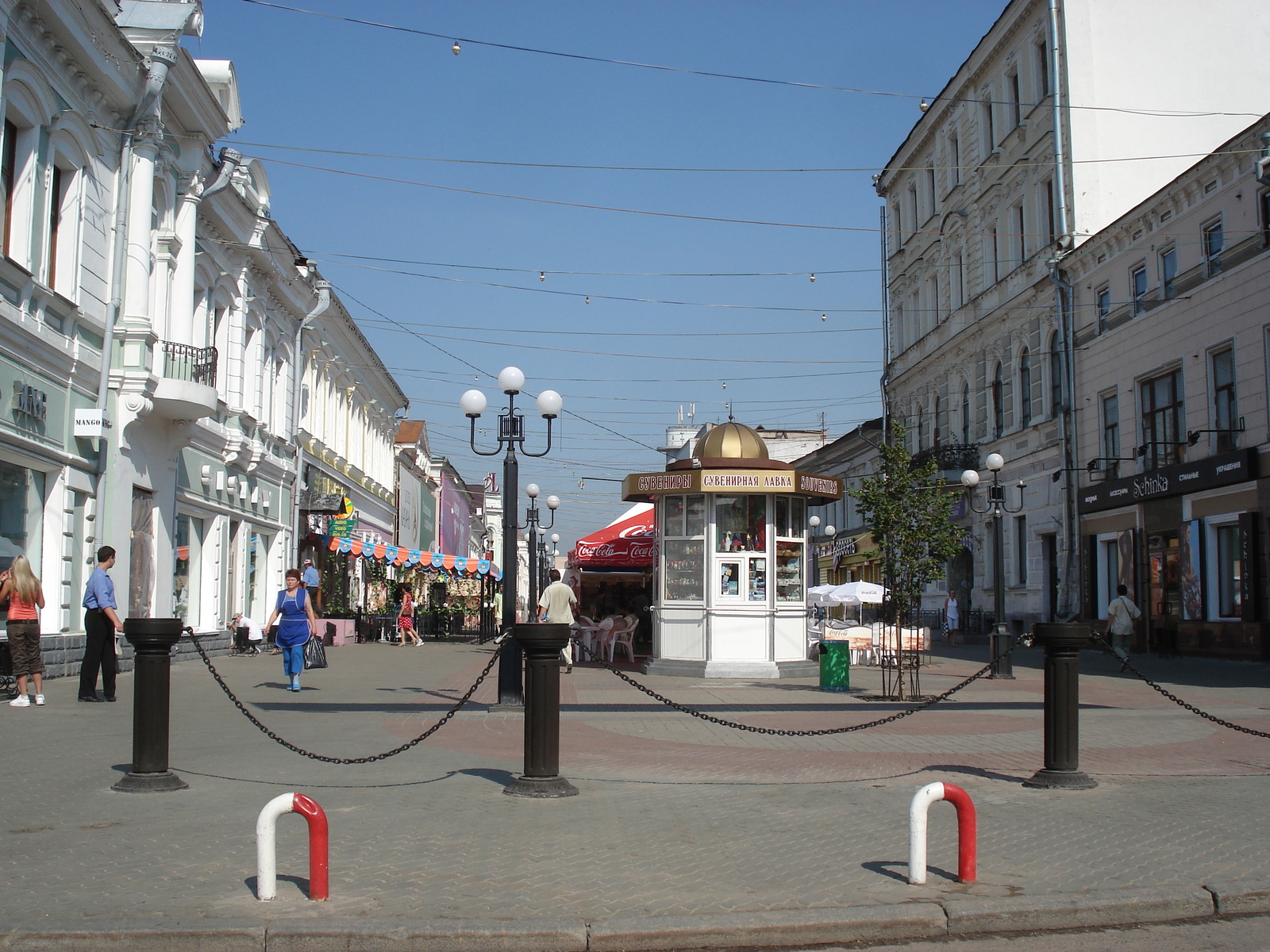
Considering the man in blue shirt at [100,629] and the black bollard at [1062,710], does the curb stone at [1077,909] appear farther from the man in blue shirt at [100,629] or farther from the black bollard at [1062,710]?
the man in blue shirt at [100,629]

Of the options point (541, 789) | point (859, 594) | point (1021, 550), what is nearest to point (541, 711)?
point (541, 789)

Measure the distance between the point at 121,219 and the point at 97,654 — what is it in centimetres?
835

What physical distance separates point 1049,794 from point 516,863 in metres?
4.07

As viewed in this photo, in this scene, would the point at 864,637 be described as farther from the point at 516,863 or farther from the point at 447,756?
the point at 516,863

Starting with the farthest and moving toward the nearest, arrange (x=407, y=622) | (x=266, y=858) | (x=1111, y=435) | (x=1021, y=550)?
(x=1021, y=550) < (x=407, y=622) < (x=1111, y=435) < (x=266, y=858)

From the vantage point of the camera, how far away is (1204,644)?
25.6 meters

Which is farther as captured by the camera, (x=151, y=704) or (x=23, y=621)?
(x=23, y=621)

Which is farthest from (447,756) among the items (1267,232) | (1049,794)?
(1267,232)

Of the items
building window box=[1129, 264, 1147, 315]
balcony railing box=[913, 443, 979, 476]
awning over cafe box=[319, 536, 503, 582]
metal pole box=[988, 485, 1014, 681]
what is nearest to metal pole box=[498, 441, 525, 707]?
metal pole box=[988, 485, 1014, 681]

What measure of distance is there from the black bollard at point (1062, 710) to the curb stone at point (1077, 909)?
2.77 m

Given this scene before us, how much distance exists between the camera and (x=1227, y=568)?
25188 mm

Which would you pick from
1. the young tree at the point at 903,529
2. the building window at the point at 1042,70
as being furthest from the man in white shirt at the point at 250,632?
the building window at the point at 1042,70

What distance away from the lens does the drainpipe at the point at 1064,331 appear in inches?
1273

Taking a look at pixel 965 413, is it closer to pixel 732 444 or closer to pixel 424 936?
pixel 732 444
